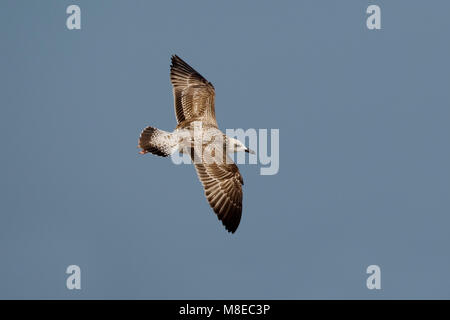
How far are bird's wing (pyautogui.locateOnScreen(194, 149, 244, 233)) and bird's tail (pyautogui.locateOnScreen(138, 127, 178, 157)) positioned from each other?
600 millimetres

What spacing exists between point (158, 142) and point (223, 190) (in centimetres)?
156

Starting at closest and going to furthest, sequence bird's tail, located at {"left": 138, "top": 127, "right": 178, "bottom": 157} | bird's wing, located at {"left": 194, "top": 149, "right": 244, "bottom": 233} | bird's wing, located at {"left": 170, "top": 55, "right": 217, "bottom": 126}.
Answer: bird's wing, located at {"left": 194, "top": 149, "right": 244, "bottom": 233}
bird's tail, located at {"left": 138, "top": 127, "right": 178, "bottom": 157}
bird's wing, located at {"left": 170, "top": 55, "right": 217, "bottom": 126}

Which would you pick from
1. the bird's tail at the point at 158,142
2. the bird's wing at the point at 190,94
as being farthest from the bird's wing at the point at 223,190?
the bird's wing at the point at 190,94

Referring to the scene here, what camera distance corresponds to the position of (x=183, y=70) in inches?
874

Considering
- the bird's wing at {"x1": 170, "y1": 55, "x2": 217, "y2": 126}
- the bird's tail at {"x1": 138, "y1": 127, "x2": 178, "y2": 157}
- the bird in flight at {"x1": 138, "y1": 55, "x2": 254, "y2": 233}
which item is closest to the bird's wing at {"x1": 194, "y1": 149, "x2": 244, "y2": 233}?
the bird in flight at {"x1": 138, "y1": 55, "x2": 254, "y2": 233}

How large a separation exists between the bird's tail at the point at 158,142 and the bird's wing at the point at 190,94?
3.44 ft

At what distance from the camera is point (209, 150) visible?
769 inches

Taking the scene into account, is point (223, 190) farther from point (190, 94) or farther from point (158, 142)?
point (190, 94)

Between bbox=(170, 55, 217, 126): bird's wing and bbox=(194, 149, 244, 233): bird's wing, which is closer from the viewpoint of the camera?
bbox=(194, 149, 244, 233): bird's wing

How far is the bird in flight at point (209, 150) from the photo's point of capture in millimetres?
19188

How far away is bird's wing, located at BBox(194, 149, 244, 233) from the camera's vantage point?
62.7 feet

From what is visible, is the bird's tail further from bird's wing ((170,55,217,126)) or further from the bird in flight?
bird's wing ((170,55,217,126))

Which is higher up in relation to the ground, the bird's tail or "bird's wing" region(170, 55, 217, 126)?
"bird's wing" region(170, 55, 217, 126)

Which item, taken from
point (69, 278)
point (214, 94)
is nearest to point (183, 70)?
point (214, 94)
